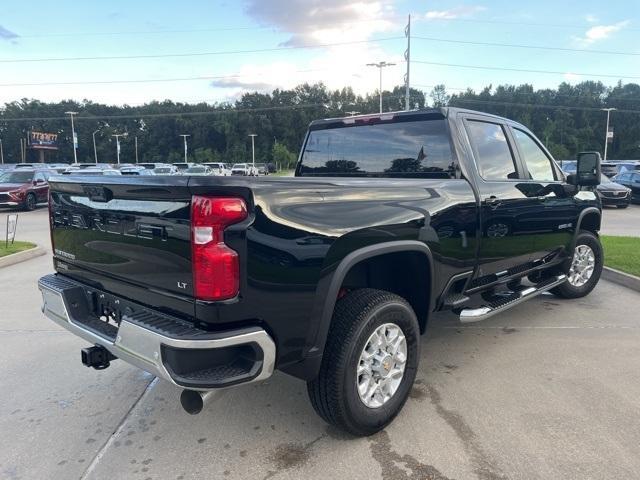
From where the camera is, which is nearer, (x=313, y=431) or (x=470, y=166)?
(x=313, y=431)

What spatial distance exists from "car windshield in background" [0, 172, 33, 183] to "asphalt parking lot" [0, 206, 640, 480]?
1645 cm

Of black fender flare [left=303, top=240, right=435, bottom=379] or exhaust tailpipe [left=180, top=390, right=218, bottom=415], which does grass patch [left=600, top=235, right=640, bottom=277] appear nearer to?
black fender flare [left=303, top=240, right=435, bottom=379]

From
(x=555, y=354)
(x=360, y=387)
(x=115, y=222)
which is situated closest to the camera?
(x=115, y=222)

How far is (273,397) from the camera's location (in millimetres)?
3582

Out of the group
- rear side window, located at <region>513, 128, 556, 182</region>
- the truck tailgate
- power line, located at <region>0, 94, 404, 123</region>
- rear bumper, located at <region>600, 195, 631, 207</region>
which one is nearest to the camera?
the truck tailgate

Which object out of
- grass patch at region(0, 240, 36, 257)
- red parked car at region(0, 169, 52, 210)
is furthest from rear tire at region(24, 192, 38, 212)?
grass patch at region(0, 240, 36, 257)

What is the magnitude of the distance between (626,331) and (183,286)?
4.46 m

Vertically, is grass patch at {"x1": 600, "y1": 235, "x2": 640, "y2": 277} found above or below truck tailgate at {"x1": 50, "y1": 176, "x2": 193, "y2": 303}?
below

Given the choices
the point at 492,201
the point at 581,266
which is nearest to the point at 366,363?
the point at 492,201

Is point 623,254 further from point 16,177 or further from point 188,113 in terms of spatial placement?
point 188,113

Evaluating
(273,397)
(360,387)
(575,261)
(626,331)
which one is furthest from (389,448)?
(575,261)

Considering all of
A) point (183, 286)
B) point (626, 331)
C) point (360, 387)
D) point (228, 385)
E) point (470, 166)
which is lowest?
point (626, 331)

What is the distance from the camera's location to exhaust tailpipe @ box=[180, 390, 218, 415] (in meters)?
2.45

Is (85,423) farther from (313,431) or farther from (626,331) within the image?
(626,331)
